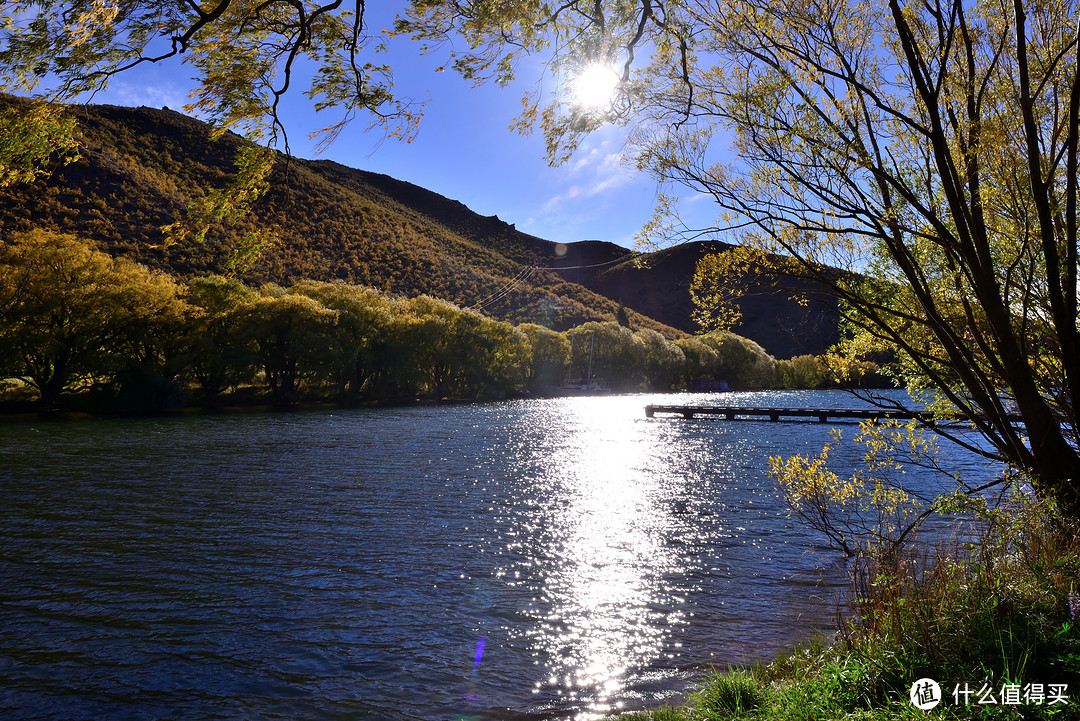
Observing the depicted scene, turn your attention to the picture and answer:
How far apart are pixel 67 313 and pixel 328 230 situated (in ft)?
247

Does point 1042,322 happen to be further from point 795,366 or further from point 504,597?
point 795,366

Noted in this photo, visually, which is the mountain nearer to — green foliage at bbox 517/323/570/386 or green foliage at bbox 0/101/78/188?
green foliage at bbox 0/101/78/188

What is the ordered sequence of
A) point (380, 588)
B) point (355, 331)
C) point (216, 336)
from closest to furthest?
point (380, 588)
point (216, 336)
point (355, 331)

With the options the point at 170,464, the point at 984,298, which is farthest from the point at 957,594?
the point at 170,464

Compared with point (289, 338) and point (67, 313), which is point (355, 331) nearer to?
point (289, 338)

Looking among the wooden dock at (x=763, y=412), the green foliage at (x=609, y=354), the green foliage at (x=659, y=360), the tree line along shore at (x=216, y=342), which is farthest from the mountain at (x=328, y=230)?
the green foliage at (x=659, y=360)

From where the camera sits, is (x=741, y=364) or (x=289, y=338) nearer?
(x=289, y=338)

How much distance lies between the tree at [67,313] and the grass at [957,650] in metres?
53.9

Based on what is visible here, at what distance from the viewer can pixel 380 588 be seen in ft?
37.9

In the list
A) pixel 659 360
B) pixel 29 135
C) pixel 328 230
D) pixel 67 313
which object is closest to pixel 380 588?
pixel 29 135

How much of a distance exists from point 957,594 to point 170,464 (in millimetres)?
28627

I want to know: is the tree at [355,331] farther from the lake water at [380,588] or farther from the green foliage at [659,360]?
the green foliage at [659,360]

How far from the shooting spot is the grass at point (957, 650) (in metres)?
4.31

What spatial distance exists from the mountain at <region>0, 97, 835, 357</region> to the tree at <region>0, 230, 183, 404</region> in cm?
477
